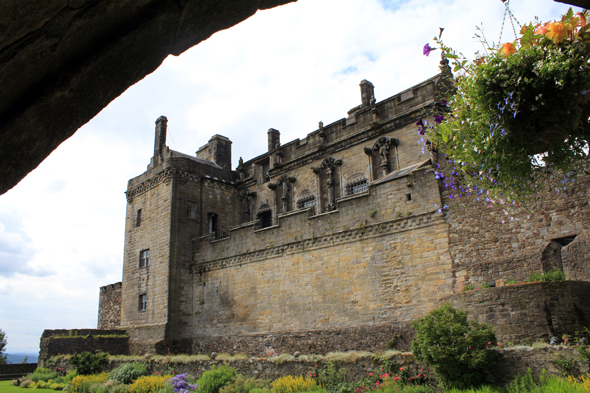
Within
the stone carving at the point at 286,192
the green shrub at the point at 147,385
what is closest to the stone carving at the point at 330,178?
the stone carving at the point at 286,192

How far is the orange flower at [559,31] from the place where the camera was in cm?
347

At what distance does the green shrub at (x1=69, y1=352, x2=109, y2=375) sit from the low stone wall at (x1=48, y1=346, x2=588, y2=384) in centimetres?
341

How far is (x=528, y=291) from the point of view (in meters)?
11.8

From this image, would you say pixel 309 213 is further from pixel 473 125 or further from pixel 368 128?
pixel 473 125

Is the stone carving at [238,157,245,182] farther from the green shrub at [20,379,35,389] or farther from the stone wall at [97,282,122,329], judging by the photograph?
Result: the green shrub at [20,379,35,389]

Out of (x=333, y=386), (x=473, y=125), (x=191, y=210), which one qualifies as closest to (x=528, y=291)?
(x=333, y=386)

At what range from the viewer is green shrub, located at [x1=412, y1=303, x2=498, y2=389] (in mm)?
9695

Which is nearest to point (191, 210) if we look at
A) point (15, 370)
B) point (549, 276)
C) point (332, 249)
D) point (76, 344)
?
point (76, 344)

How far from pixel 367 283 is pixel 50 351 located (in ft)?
58.6

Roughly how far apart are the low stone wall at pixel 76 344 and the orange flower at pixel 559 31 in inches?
1020

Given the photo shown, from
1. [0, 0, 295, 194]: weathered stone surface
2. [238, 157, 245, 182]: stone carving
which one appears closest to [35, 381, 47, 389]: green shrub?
[238, 157, 245, 182]: stone carving

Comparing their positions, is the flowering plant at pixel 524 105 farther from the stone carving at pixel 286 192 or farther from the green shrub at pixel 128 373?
the stone carving at pixel 286 192

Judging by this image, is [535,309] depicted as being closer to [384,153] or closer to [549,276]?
[549,276]

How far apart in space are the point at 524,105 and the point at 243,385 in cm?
1206
